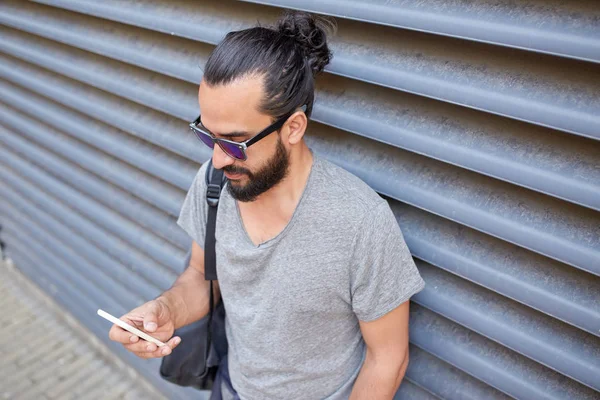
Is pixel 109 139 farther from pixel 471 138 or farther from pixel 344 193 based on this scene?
pixel 471 138

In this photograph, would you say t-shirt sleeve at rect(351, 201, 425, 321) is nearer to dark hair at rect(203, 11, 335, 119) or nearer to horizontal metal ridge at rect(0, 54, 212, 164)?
dark hair at rect(203, 11, 335, 119)

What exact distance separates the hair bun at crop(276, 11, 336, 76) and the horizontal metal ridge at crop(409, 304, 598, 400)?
3.17 feet

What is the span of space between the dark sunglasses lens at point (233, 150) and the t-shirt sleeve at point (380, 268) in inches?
16.8

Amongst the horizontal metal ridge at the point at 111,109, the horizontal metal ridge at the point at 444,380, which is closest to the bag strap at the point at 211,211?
the horizontal metal ridge at the point at 111,109

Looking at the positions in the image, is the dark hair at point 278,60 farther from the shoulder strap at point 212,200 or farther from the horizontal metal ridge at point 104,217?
the horizontal metal ridge at point 104,217

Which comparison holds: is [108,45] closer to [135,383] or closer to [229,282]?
[229,282]

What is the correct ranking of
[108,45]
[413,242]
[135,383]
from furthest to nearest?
[135,383] → [108,45] → [413,242]

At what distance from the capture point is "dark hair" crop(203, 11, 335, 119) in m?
1.64

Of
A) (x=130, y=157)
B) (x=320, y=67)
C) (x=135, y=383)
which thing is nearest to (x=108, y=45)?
(x=130, y=157)

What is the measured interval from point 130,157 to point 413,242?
181cm

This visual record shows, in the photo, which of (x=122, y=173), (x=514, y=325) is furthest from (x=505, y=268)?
(x=122, y=173)

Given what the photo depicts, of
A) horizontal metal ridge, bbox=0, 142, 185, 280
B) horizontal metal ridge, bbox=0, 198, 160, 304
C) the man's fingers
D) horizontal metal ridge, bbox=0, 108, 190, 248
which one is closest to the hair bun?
the man's fingers

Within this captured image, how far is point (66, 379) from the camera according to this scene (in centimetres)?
389

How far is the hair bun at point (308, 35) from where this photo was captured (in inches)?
68.6
